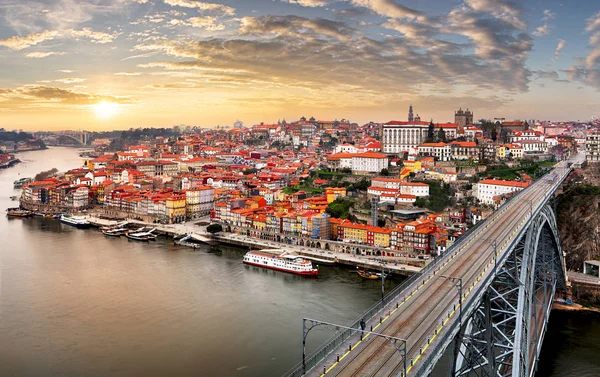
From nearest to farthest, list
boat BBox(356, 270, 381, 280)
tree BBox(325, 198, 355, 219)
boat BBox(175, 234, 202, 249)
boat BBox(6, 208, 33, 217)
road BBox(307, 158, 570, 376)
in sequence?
road BBox(307, 158, 570, 376), boat BBox(356, 270, 381, 280), boat BBox(175, 234, 202, 249), tree BBox(325, 198, 355, 219), boat BBox(6, 208, 33, 217)

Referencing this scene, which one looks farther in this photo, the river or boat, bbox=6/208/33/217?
boat, bbox=6/208/33/217

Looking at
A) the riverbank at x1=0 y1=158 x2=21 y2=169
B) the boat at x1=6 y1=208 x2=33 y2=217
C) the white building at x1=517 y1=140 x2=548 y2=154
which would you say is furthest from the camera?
the riverbank at x1=0 y1=158 x2=21 y2=169

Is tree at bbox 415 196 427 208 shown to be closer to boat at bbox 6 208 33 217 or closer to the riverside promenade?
the riverside promenade

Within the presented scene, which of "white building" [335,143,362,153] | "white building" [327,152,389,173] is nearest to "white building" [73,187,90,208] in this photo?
"white building" [327,152,389,173]

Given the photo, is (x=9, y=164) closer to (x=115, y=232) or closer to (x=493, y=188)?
(x=115, y=232)

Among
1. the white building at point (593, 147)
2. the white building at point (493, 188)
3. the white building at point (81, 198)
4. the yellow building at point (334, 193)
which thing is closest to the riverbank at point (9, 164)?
the white building at point (81, 198)

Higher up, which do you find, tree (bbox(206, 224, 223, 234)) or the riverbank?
the riverbank

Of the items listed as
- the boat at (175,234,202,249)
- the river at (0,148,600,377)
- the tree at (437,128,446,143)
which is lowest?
the river at (0,148,600,377)

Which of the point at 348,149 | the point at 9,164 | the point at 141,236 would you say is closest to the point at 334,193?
the point at 141,236
